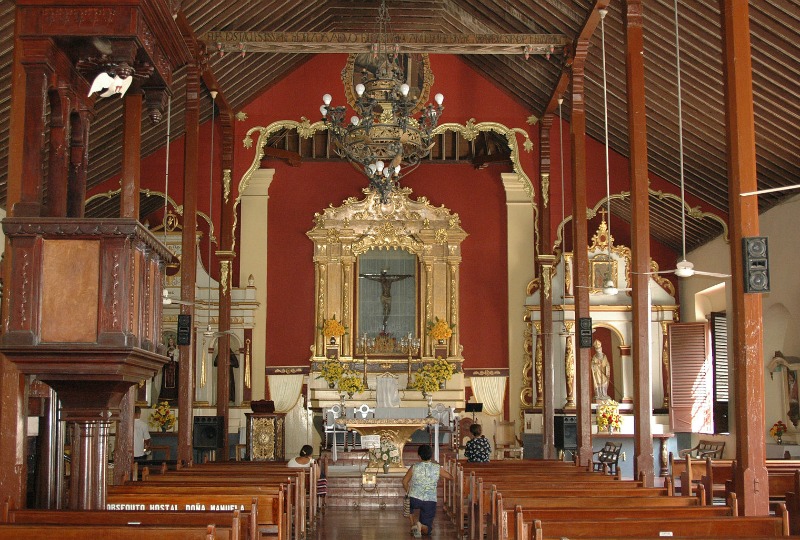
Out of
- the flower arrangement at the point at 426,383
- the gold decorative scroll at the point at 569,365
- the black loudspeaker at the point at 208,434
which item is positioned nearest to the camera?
the black loudspeaker at the point at 208,434

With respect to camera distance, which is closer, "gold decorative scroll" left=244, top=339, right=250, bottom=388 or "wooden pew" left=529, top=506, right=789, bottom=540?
"wooden pew" left=529, top=506, right=789, bottom=540

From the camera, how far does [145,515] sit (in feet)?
20.8

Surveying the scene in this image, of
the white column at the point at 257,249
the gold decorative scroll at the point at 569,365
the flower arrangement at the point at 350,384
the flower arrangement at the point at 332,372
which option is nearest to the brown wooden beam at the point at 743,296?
the gold decorative scroll at the point at 569,365

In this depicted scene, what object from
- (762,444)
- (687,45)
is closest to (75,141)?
(762,444)

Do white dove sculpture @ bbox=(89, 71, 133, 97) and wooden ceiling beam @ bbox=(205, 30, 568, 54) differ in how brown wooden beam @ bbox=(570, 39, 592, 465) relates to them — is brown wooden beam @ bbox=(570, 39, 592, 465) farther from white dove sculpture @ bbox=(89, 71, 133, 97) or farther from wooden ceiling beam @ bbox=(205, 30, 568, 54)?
white dove sculpture @ bbox=(89, 71, 133, 97)

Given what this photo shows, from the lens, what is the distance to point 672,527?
6273mm

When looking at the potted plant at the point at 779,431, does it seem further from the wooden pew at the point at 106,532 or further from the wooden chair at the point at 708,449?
the wooden pew at the point at 106,532

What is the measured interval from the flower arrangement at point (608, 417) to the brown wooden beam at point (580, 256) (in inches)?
109

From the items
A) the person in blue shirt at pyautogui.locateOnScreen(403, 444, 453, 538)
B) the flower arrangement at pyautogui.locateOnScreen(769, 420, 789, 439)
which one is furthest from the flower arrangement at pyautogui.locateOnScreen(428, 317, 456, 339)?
the person in blue shirt at pyautogui.locateOnScreen(403, 444, 453, 538)

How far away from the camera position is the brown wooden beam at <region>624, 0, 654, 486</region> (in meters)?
10.8

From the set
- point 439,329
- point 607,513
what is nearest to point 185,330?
point 439,329

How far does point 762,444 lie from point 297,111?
41.6 ft

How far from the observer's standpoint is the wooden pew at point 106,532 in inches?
220

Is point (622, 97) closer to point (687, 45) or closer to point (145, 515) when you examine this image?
point (687, 45)
